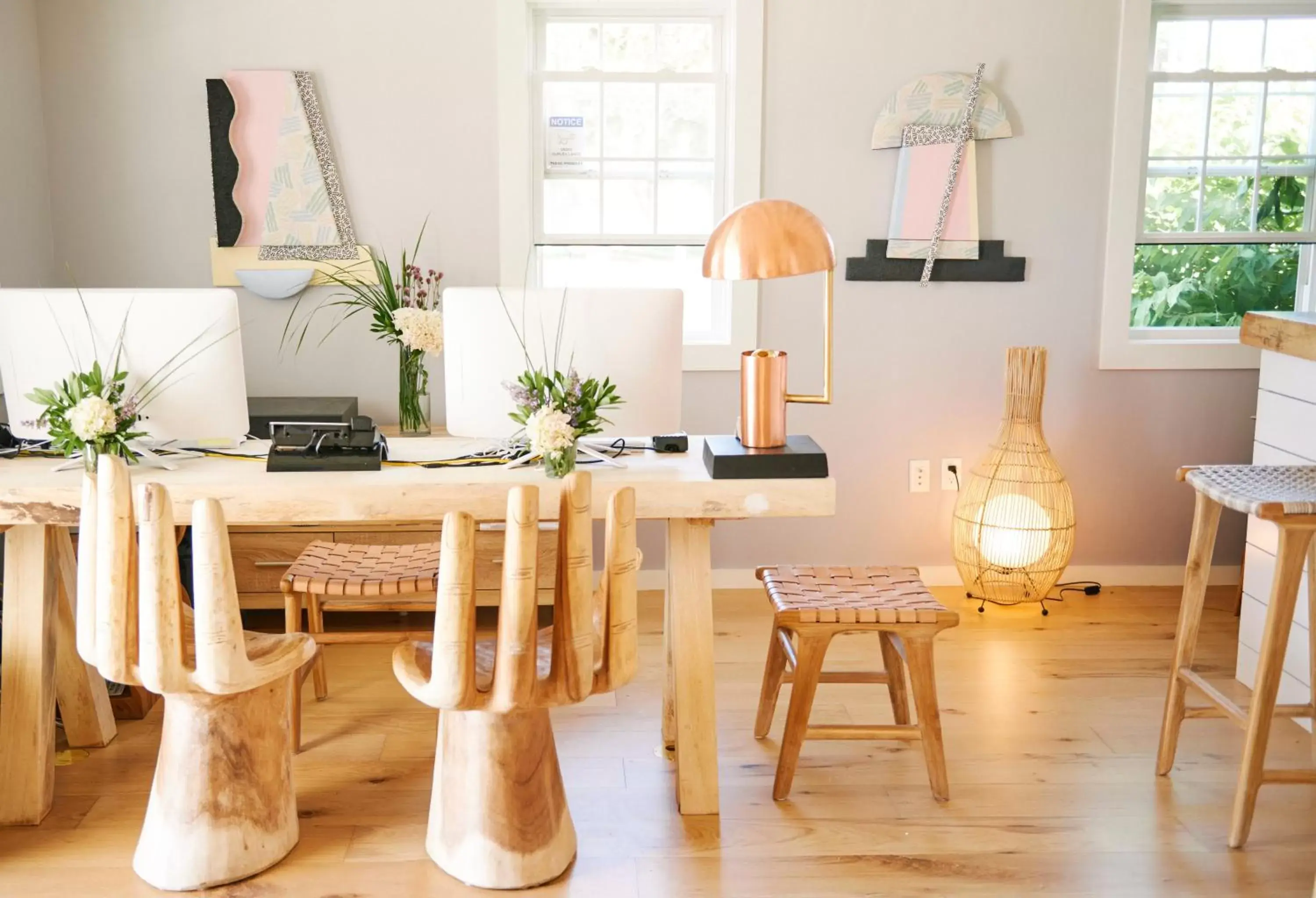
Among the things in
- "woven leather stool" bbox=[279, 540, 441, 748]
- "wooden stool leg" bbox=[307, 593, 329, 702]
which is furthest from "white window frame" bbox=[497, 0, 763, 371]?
"wooden stool leg" bbox=[307, 593, 329, 702]

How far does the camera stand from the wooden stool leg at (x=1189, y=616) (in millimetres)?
2775

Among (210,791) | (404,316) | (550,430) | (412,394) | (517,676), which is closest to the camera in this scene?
(517,676)

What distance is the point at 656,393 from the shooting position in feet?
8.82

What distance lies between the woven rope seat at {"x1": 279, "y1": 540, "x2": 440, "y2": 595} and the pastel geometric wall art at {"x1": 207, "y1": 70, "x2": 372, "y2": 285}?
131cm

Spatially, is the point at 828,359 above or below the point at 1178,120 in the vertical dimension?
below

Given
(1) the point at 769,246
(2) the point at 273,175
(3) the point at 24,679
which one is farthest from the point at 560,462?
(2) the point at 273,175

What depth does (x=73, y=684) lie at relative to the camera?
9.72 feet

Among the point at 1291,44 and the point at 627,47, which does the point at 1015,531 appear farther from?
the point at 627,47

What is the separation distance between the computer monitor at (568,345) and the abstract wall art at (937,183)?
173 centimetres

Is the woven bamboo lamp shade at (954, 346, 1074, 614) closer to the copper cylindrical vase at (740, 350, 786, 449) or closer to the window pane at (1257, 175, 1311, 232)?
the window pane at (1257, 175, 1311, 232)

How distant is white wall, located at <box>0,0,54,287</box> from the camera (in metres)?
3.77

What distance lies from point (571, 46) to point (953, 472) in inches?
79.7

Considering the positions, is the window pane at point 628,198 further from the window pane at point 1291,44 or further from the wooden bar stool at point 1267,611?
the window pane at point 1291,44

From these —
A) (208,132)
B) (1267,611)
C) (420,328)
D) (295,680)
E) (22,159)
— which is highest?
(208,132)
